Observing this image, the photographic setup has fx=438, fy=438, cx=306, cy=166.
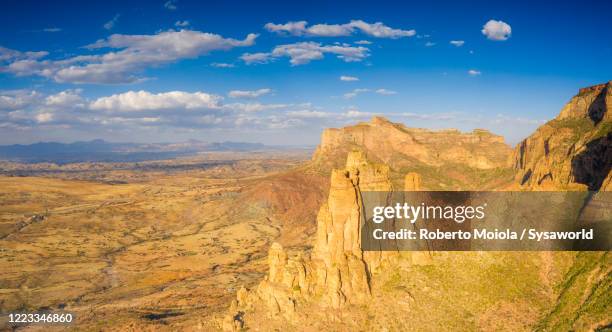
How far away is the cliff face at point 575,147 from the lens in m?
112

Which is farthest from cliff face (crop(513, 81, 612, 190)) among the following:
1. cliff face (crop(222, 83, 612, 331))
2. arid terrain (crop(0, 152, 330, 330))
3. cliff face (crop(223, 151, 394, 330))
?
arid terrain (crop(0, 152, 330, 330))

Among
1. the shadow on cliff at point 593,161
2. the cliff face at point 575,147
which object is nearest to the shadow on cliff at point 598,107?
the cliff face at point 575,147

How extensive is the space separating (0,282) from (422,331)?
125 metres

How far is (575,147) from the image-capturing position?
135250 millimetres

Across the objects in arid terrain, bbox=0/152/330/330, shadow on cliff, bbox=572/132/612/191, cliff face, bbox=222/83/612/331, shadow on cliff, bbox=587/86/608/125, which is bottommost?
arid terrain, bbox=0/152/330/330

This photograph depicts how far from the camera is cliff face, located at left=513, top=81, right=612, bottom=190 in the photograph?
112 m

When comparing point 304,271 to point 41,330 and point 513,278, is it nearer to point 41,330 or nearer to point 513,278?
point 513,278

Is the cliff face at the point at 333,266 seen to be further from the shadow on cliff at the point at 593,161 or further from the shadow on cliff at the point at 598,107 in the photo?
the shadow on cliff at the point at 598,107

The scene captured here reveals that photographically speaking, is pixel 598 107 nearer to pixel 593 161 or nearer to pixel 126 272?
pixel 593 161

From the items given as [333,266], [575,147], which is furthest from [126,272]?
[575,147]

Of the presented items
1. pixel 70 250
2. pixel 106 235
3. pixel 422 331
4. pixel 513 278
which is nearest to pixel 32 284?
pixel 70 250

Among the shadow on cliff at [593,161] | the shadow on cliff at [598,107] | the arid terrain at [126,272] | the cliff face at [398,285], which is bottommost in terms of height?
the arid terrain at [126,272]

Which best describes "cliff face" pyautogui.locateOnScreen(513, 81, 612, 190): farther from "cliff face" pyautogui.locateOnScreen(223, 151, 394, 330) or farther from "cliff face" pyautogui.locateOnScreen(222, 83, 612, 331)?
"cliff face" pyautogui.locateOnScreen(223, 151, 394, 330)

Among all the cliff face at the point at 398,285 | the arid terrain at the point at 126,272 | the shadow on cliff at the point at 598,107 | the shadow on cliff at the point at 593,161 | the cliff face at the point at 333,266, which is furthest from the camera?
the shadow on cliff at the point at 598,107
